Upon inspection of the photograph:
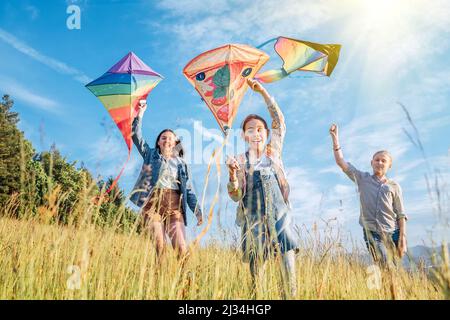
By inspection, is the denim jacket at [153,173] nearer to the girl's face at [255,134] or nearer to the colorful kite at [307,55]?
the girl's face at [255,134]

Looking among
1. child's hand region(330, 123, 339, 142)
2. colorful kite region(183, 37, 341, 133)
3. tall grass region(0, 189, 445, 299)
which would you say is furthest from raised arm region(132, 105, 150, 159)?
child's hand region(330, 123, 339, 142)

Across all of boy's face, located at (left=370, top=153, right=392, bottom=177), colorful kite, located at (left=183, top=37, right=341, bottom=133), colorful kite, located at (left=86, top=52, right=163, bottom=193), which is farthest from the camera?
colorful kite, located at (left=183, top=37, right=341, bottom=133)

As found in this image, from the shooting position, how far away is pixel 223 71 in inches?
240

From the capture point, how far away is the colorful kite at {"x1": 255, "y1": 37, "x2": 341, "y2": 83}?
20.6 ft

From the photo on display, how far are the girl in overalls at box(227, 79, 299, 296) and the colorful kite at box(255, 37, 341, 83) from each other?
8.05ft

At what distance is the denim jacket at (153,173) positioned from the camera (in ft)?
15.0

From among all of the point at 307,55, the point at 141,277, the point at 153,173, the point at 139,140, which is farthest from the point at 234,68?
the point at 141,277

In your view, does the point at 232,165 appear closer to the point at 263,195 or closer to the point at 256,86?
the point at 263,195

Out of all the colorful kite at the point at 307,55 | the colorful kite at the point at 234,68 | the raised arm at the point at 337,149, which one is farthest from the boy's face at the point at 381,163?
the colorful kite at the point at 307,55

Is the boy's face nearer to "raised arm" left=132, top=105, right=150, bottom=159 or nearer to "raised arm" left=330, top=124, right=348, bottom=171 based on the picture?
"raised arm" left=330, top=124, right=348, bottom=171

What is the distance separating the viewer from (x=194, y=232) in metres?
3.95

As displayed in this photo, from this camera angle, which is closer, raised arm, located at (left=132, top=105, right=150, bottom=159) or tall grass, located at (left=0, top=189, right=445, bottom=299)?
tall grass, located at (left=0, top=189, right=445, bottom=299)
